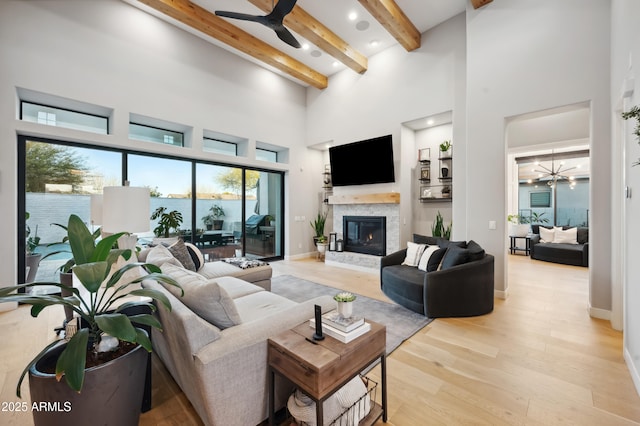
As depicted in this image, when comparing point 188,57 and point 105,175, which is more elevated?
point 188,57

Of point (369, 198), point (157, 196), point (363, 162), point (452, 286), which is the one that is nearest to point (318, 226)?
point (369, 198)

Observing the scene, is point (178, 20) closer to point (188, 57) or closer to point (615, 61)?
point (188, 57)

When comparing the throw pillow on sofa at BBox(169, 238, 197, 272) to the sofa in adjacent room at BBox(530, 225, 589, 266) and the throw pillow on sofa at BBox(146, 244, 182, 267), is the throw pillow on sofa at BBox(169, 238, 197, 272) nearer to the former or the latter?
the throw pillow on sofa at BBox(146, 244, 182, 267)

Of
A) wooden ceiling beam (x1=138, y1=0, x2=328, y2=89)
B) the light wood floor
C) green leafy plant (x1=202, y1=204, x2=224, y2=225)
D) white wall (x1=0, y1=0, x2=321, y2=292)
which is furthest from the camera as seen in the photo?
green leafy plant (x1=202, y1=204, x2=224, y2=225)

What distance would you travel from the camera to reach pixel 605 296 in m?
3.25

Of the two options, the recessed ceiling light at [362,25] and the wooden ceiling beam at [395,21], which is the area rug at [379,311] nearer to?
the wooden ceiling beam at [395,21]

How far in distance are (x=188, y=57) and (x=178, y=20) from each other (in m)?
0.65

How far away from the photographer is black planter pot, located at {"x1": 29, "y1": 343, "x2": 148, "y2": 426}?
3.89 ft

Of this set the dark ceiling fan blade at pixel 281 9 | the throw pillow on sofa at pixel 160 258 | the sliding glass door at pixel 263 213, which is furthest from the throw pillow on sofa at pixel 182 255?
the dark ceiling fan blade at pixel 281 9

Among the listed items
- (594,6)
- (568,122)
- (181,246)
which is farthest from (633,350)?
(568,122)

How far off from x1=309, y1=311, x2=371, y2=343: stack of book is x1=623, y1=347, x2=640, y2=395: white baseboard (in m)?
2.16

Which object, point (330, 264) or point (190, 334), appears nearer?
point (190, 334)

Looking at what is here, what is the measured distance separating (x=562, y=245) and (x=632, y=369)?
5401mm

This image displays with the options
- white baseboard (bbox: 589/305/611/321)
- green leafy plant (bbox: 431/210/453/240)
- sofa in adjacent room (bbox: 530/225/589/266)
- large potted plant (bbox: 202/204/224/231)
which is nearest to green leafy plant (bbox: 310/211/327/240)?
large potted plant (bbox: 202/204/224/231)
